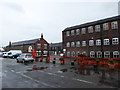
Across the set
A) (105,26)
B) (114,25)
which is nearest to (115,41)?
(114,25)

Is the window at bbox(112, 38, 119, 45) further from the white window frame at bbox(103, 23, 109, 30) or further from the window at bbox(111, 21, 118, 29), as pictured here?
the white window frame at bbox(103, 23, 109, 30)

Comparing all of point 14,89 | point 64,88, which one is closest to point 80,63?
point 64,88

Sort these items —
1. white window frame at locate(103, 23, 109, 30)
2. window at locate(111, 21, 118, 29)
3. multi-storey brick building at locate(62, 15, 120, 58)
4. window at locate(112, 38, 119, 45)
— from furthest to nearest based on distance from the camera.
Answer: white window frame at locate(103, 23, 109, 30), multi-storey brick building at locate(62, 15, 120, 58), window at locate(111, 21, 118, 29), window at locate(112, 38, 119, 45)

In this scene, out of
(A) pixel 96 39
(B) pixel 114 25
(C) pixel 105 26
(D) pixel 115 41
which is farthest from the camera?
(A) pixel 96 39

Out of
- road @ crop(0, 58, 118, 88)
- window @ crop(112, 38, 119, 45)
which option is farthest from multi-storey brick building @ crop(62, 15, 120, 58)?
road @ crop(0, 58, 118, 88)

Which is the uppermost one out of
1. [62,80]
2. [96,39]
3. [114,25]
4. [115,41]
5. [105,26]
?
[105,26]

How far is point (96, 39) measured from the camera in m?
26.9

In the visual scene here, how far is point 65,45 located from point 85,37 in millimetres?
7990

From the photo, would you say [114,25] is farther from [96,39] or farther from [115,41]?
[96,39]

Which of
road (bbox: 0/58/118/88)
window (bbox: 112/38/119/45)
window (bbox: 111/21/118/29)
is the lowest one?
road (bbox: 0/58/118/88)

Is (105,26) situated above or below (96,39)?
above

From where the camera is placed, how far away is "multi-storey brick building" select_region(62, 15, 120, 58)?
77.7ft

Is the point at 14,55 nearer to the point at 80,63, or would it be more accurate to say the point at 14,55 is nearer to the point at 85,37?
the point at 85,37

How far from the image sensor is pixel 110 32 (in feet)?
80.4
